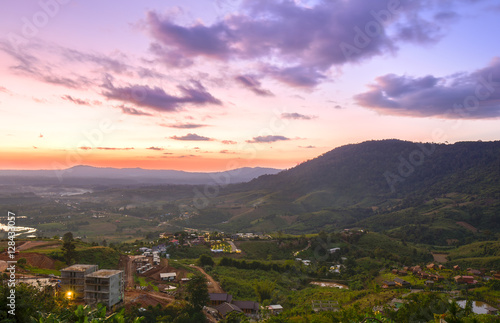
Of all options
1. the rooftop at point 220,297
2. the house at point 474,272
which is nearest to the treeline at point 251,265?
the rooftop at point 220,297

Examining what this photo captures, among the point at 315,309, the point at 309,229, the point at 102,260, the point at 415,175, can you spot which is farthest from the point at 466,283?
the point at 415,175

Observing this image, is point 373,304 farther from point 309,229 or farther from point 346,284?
point 309,229

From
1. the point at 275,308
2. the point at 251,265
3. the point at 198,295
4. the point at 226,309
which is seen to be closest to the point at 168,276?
the point at 198,295

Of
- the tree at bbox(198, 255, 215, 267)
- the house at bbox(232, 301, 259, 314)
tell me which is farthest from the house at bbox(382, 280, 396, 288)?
the tree at bbox(198, 255, 215, 267)

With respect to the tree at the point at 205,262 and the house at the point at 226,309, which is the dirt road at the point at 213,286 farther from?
the tree at the point at 205,262

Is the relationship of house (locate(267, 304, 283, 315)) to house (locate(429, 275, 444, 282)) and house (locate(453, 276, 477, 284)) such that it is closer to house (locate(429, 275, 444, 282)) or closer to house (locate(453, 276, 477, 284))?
house (locate(429, 275, 444, 282))

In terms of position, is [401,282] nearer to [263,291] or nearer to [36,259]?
[263,291]
